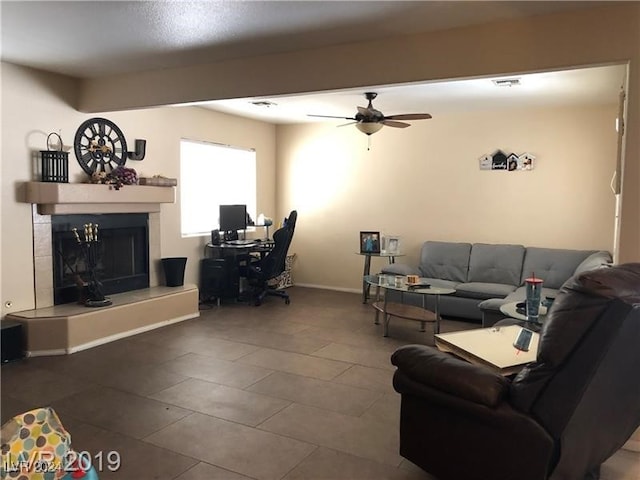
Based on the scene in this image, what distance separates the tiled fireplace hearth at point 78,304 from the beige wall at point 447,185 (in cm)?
265

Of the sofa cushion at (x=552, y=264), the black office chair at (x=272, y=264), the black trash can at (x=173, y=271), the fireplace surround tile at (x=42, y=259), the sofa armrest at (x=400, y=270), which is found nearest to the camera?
the fireplace surround tile at (x=42, y=259)

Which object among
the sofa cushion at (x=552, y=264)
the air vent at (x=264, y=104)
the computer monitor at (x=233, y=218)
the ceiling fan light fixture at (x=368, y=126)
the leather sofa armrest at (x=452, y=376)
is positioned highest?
the air vent at (x=264, y=104)

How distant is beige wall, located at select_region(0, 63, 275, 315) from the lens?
4.25m

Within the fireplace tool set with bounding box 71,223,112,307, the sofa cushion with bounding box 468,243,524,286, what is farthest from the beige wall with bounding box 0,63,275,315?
the sofa cushion with bounding box 468,243,524,286

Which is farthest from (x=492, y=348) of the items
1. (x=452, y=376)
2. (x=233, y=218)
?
(x=233, y=218)

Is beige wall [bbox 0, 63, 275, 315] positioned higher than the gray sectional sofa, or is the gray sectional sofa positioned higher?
beige wall [bbox 0, 63, 275, 315]

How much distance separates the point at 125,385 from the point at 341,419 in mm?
1637

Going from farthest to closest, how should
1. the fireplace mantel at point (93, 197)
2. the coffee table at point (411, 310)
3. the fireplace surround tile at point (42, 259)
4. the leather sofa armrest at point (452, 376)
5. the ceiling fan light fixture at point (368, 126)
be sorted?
the ceiling fan light fixture at point (368, 126)
the coffee table at point (411, 310)
the fireplace surround tile at point (42, 259)
the fireplace mantel at point (93, 197)
the leather sofa armrest at point (452, 376)

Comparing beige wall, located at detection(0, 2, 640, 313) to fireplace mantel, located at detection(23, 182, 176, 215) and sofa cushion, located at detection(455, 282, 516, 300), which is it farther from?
sofa cushion, located at detection(455, 282, 516, 300)

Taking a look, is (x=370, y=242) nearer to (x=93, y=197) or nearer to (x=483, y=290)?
(x=483, y=290)

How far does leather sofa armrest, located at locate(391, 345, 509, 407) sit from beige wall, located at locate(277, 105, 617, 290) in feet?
14.1

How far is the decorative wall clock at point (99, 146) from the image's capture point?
4887 mm

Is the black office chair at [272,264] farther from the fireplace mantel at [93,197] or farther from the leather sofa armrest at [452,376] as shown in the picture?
the leather sofa armrest at [452,376]

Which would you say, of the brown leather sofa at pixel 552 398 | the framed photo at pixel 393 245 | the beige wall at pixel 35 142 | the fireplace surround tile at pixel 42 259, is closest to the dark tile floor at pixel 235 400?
the brown leather sofa at pixel 552 398
